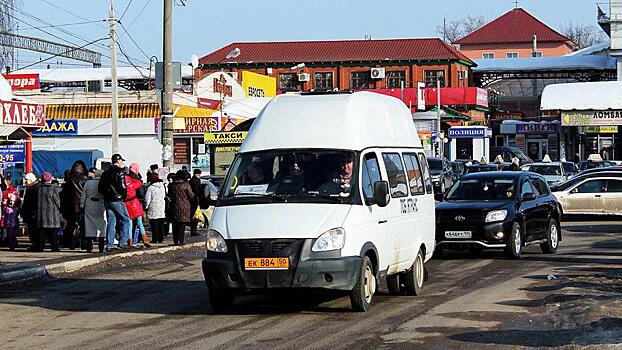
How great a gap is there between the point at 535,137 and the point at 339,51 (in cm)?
2324

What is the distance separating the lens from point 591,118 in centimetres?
6044

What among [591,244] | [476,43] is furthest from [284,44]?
[591,244]

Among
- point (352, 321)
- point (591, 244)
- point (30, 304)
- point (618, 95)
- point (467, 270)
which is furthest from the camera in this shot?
point (618, 95)

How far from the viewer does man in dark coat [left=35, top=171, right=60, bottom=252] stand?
2225 centimetres

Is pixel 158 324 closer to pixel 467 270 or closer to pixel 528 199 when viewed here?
pixel 467 270

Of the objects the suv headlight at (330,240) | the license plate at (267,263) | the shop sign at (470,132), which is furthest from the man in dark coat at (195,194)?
the shop sign at (470,132)

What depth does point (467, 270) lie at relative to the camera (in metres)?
18.3

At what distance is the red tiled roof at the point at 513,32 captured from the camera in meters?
124

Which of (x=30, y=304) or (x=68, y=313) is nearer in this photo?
(x=68, y=313)

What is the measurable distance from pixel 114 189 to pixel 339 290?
31.6 feet

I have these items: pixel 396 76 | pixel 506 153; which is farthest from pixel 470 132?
pixel 396 76

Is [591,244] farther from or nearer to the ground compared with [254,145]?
nearer to the ground

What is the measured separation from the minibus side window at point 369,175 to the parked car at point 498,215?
21.6 ft

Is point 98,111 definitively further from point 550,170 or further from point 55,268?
point 55,268
